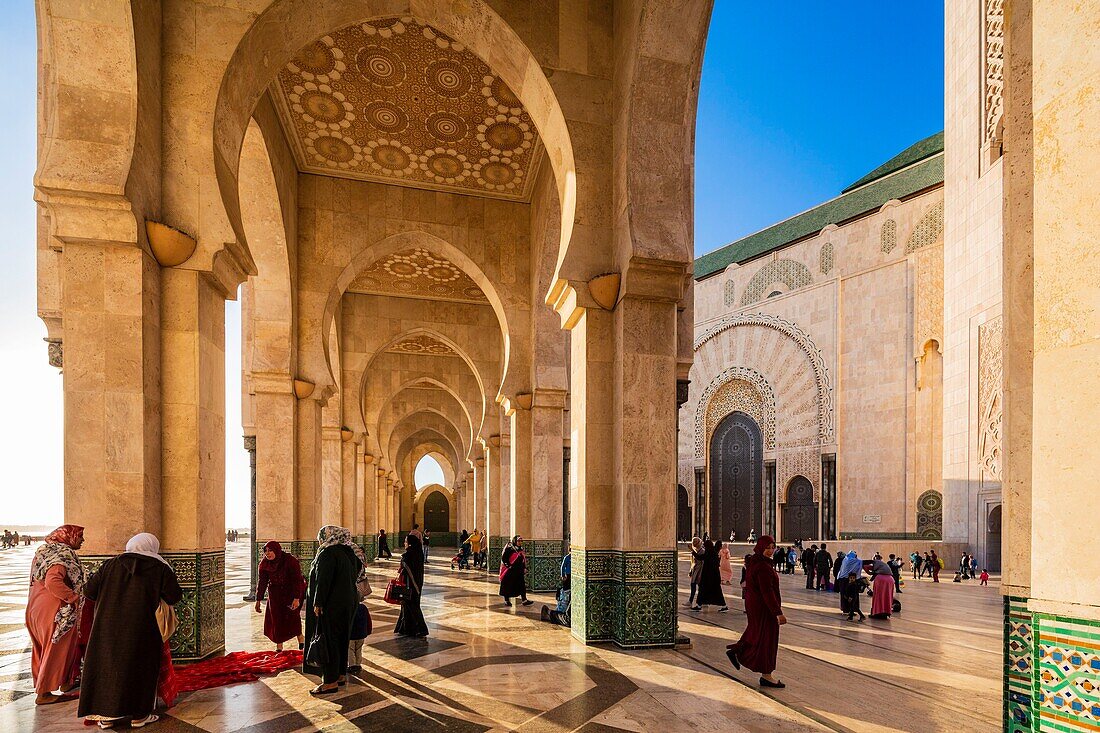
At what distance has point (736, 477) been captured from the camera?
79.3ft

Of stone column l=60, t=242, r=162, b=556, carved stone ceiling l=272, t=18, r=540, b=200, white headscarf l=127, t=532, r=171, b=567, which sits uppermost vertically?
carved stone ceiling l=272, t=18, r=540, b=200

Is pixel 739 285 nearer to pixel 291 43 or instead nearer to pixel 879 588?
pixel 879 588

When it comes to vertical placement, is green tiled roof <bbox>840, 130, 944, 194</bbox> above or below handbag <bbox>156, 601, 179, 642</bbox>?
above

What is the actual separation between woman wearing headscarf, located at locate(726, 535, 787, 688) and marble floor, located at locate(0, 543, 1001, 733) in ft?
0.52

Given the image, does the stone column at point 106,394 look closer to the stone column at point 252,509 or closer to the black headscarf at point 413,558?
the black headscarf at point 413,558

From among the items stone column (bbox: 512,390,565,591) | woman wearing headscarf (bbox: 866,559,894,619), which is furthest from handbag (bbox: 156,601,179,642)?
woman wearing headscarf (bbox: 866,559,894,619)

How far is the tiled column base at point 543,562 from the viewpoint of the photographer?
8828 mm

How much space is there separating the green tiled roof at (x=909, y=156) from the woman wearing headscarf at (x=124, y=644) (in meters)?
22.4

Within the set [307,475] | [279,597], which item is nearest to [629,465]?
[279,597]

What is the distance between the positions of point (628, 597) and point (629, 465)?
106 centimetres

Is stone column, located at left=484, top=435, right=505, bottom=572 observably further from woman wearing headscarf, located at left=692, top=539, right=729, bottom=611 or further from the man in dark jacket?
the man in dark jacket

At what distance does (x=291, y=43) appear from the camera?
5.34 m

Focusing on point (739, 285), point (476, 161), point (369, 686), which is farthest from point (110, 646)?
point (739, 285)

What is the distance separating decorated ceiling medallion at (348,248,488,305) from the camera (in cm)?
1138
